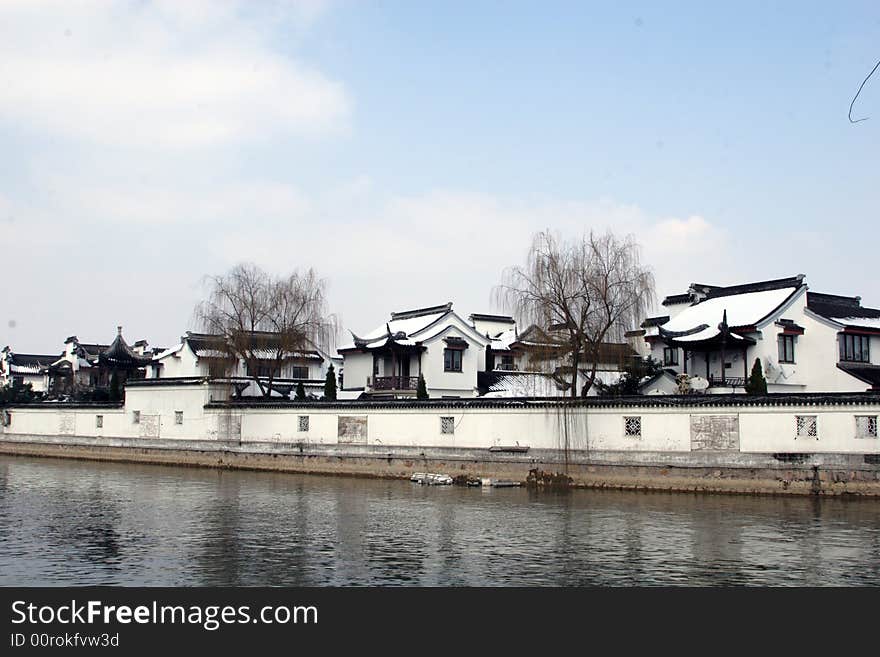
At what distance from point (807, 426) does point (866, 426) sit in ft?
5.16

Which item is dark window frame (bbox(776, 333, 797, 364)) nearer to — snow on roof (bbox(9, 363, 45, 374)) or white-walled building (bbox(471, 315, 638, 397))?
white-walled building (bbox(471, 315, 638, 397))

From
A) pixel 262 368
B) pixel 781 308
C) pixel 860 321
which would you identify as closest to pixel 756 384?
pixel 781 308

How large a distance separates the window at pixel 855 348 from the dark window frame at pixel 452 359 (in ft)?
59.2

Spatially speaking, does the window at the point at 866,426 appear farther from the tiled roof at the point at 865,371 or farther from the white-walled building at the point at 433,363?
the white-walled building at the point at 433,363

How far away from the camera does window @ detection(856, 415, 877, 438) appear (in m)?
25.2

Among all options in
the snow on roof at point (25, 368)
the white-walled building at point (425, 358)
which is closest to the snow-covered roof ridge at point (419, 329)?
the white-walled building at point (425, 358)

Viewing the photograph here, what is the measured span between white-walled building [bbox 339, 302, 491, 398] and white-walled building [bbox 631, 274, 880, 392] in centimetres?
1110

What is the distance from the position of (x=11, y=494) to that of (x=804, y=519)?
22909 millimetres

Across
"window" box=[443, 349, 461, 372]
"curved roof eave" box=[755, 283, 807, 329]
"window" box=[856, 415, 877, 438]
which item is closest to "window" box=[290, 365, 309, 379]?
"window" box=[443, 349, 461, 372]

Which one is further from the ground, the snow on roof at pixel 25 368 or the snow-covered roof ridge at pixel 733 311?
the snow on roof at pixel 25 368

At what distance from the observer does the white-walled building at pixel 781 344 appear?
36094 millimetres

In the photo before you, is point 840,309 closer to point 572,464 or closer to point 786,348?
point 786,348
